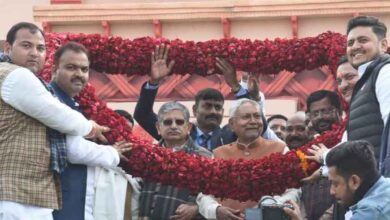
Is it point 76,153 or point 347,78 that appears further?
point 347,78

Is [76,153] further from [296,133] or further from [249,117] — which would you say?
[296,133]

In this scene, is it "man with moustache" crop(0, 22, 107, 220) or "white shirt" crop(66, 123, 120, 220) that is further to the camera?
"white shirt" crop(66, 123, 120, 220)

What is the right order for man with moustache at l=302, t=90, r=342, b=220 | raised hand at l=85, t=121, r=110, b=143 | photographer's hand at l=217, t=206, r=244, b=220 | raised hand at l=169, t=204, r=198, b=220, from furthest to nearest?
man with moustache at l=302, t=90, r=342, b=220
raised hand at l=169, t=204, r=198, b=220
photographer's hand at l=217, t=206, r=244, b=220
raised hand at l=85, t=121, r=110, b=143

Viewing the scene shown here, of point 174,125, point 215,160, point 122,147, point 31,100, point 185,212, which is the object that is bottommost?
point 185,212

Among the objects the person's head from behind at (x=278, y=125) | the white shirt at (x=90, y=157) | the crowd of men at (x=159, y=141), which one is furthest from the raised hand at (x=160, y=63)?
the person's head from behind at (x=278, y=125)

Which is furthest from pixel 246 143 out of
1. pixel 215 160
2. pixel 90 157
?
pixel 90 157

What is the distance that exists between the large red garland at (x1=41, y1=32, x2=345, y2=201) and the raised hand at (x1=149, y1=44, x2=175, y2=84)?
40 mm

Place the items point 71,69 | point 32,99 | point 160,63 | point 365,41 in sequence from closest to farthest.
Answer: point 32,99
point 365,41
point 71,69
point 160,63

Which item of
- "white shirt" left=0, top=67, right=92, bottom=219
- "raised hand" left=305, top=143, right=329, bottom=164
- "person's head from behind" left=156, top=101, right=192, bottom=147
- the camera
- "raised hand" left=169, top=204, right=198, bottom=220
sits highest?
"white shirt" left=0, top=67, right=92, bottom=219

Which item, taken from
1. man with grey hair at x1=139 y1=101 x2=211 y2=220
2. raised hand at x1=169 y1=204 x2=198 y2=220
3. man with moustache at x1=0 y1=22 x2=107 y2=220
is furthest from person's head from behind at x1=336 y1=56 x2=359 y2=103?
man with moustache at x1=0 y1=22 x2=107 y2=220

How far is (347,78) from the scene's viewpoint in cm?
618

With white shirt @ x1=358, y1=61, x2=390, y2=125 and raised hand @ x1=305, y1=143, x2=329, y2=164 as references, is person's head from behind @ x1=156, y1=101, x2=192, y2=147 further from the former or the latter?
white shirt @ x1=358, y1=61, x2=390, y2=125

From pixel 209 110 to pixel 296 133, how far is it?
2.20 ft

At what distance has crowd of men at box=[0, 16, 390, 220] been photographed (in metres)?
5.43
